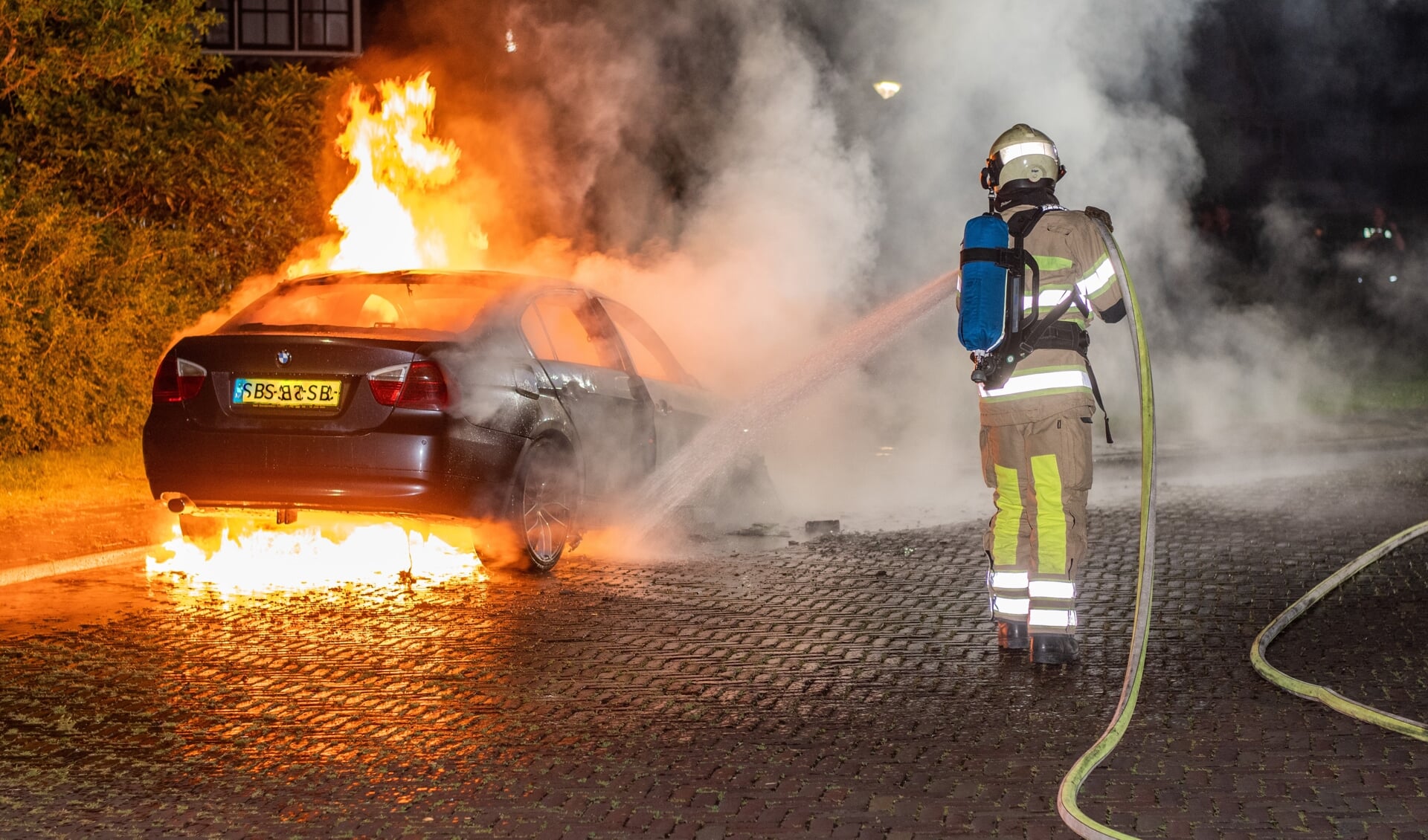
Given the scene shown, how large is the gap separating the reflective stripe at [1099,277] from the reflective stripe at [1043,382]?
0.31 m

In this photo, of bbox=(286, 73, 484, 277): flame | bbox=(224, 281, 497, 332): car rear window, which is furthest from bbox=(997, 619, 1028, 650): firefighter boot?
bbox=(286, 73, 484, 277): flame

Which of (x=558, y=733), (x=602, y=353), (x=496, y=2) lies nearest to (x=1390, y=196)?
(x=496, y=2)

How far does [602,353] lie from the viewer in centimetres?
903

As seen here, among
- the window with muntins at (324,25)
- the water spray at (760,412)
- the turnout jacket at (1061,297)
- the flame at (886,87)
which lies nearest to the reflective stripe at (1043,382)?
the turnout jacket at (1061,297)

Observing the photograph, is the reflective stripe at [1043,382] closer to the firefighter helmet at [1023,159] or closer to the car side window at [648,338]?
the firefighter helmet at [1023,159]

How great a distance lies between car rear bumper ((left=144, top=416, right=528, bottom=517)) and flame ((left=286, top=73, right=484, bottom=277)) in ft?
11.3

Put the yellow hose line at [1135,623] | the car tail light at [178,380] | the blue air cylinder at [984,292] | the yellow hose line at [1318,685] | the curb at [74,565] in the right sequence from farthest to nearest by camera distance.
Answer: the curb at [74,565] → the car tail light at [178,380] → the blue air cylinder at [984,292] → the yellow hose line at [1318,685] → the yellow hose line at [1135,623]

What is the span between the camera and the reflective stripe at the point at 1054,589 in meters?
6.39

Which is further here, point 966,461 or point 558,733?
point 966,461

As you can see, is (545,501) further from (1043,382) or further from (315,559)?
(1043,382)

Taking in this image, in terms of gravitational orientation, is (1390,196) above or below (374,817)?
above

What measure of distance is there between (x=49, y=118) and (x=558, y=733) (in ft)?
37.3

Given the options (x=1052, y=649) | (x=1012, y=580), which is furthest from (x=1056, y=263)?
(x=1052, y=649)

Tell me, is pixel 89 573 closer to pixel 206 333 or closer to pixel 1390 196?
pixel 206 333
